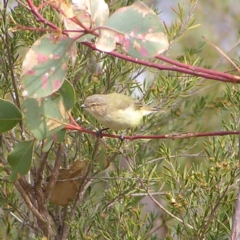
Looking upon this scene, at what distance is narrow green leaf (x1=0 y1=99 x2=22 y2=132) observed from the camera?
845 millimetres

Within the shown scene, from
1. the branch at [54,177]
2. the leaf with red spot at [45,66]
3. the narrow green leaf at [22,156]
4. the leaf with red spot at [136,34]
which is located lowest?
the branch at [54,177]

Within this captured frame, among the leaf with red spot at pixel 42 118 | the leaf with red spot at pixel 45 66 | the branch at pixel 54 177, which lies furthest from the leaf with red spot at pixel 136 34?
the branch at pixel 54 177

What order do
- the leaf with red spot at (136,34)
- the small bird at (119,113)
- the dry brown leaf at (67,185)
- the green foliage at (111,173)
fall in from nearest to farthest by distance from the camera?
the leaf with red spot at (136,34) < the green foliage at (111,173) < the dry brown leaf at (67,185) < the small bird at (119,113)

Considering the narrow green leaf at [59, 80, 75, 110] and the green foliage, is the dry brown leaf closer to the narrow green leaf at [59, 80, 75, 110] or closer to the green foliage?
the green foliage

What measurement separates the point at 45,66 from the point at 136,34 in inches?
5.4

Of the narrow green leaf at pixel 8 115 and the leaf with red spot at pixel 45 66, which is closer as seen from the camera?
the leaf with red spot at pixel 45 66

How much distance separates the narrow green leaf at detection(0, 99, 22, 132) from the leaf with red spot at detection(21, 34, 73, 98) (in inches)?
4.9

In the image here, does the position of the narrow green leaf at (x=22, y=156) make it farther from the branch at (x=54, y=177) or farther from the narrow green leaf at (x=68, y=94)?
the branch at (x=54, y=177)

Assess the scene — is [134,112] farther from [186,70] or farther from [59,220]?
[186,70]

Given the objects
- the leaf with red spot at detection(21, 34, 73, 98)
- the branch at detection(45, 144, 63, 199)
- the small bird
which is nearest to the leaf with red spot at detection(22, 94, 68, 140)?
the leaf with red spot at detection(21, 34, 73, 98)

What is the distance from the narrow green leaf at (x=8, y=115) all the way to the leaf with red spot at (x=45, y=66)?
0.41 feet

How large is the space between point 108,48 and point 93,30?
0.03 meters

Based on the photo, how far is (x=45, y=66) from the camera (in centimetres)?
73

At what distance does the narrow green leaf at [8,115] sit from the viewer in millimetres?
845
